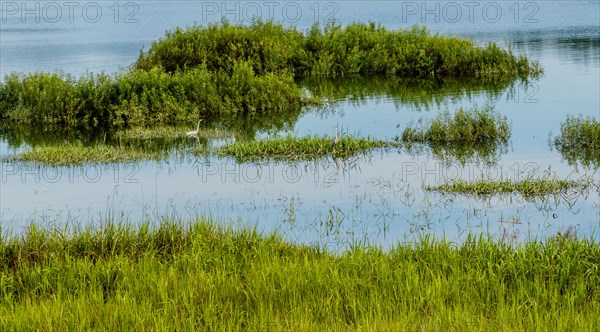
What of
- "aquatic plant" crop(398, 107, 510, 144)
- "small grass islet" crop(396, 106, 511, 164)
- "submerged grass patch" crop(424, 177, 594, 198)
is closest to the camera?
"submerged grass patch" crop(424, 177, 594, 198)

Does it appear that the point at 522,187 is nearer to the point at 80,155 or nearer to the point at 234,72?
the point at 80,155

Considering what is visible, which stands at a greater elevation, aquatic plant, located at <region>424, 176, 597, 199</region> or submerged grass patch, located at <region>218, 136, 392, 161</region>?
submerged grass patch, located at <region>218, 136, 392, 161</region>

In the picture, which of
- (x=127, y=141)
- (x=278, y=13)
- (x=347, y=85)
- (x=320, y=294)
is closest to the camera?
(x=320, y=294)

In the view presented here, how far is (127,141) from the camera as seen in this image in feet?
96.8

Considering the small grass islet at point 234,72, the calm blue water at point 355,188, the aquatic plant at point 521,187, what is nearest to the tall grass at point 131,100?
the small grass islet at point 234,72

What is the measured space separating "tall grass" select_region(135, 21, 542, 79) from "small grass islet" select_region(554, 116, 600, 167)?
46.9ft

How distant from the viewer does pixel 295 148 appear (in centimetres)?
2639

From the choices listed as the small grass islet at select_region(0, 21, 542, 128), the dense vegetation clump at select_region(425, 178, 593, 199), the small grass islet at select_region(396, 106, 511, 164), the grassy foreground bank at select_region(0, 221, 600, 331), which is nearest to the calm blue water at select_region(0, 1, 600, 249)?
the dense vegetation clump at select_region(425, 178, 593, 199)

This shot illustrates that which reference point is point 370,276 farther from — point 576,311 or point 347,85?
point 347,85

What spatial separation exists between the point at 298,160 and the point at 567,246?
1270 centimetres

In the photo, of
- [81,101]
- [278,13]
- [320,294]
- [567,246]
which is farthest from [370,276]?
[278,13]

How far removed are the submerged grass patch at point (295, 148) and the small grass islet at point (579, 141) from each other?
471 centimetres

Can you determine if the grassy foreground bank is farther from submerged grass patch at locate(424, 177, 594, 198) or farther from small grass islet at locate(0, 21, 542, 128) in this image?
small grass islet at locate(0, 21, 542, 128)

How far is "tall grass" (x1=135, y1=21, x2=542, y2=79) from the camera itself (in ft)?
133
